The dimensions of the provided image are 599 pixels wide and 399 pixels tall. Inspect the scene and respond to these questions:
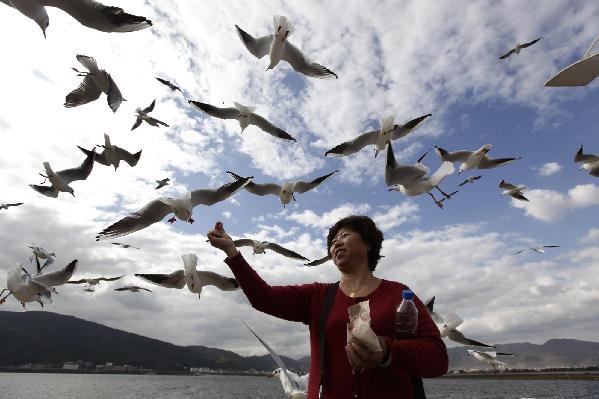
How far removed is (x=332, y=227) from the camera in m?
3.57

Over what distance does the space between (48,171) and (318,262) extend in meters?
7.32

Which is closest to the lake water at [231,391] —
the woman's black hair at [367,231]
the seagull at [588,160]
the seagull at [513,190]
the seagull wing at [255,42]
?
the seagull at [513,190]

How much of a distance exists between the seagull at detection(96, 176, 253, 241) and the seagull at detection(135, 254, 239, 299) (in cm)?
61

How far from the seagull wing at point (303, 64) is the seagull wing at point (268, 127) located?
68.1 inches

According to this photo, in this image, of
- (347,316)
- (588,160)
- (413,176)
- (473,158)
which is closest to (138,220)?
(347,316)

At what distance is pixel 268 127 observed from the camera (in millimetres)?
10930

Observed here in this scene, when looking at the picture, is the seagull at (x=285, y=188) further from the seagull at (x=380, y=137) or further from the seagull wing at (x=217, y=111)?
the seagull wing at (x=217, y=111)

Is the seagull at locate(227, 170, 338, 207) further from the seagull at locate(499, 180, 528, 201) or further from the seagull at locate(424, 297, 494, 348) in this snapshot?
the seagull at locate(499, 180, 528, 201)

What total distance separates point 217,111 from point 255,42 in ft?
6.46

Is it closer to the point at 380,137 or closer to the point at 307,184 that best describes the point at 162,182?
the point at 307,184

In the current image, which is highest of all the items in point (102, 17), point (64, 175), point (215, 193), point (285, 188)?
point (64, 175)

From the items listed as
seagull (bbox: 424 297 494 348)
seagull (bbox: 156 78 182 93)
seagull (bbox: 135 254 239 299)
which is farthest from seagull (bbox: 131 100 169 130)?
seagull (bbox: 424 297 494 348)

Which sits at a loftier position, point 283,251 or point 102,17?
point 102,17

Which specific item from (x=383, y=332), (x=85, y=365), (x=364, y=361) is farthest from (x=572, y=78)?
(x=85, y=365)
